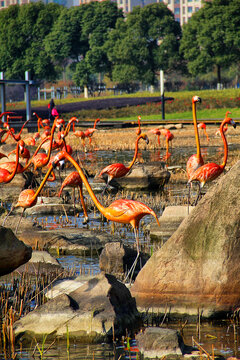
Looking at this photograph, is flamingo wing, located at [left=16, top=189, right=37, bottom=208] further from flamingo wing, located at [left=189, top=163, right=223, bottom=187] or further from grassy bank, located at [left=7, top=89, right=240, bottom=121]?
grassy bank, located at [left=7, top=89, right=240, bottom=121]

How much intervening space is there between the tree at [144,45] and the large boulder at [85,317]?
2522 inches

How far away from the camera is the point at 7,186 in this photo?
46.4 ft

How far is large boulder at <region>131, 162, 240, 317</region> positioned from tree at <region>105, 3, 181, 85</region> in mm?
63430

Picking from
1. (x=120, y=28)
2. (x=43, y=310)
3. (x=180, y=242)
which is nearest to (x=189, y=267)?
(x=180, y=242)

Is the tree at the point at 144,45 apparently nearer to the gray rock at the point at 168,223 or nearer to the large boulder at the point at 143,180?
the large boulder at the point at 143,180

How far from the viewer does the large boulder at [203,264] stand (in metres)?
5.96

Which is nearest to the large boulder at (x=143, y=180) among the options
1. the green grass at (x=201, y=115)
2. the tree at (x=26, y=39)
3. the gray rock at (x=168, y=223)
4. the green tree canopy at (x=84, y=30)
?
the gray rock at (x=168, y=223)

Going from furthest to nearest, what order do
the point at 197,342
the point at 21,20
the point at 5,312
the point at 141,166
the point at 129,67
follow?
1. the point at 21,20
2. the point at 129,67
3. the point at 141,166
4. the point at 5,312
5. the point at 197,342

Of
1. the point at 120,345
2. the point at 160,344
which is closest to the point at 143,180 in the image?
the point at 120,345

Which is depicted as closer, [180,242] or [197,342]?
[197,342]

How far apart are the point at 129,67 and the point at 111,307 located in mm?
64958

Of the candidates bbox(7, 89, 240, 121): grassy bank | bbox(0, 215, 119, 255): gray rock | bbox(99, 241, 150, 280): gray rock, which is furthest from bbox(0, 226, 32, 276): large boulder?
bbox(7, 89, 240, 121): grassy bank

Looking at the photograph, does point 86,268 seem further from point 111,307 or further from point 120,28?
point 120,28

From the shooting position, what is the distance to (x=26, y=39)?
82.0 meters
